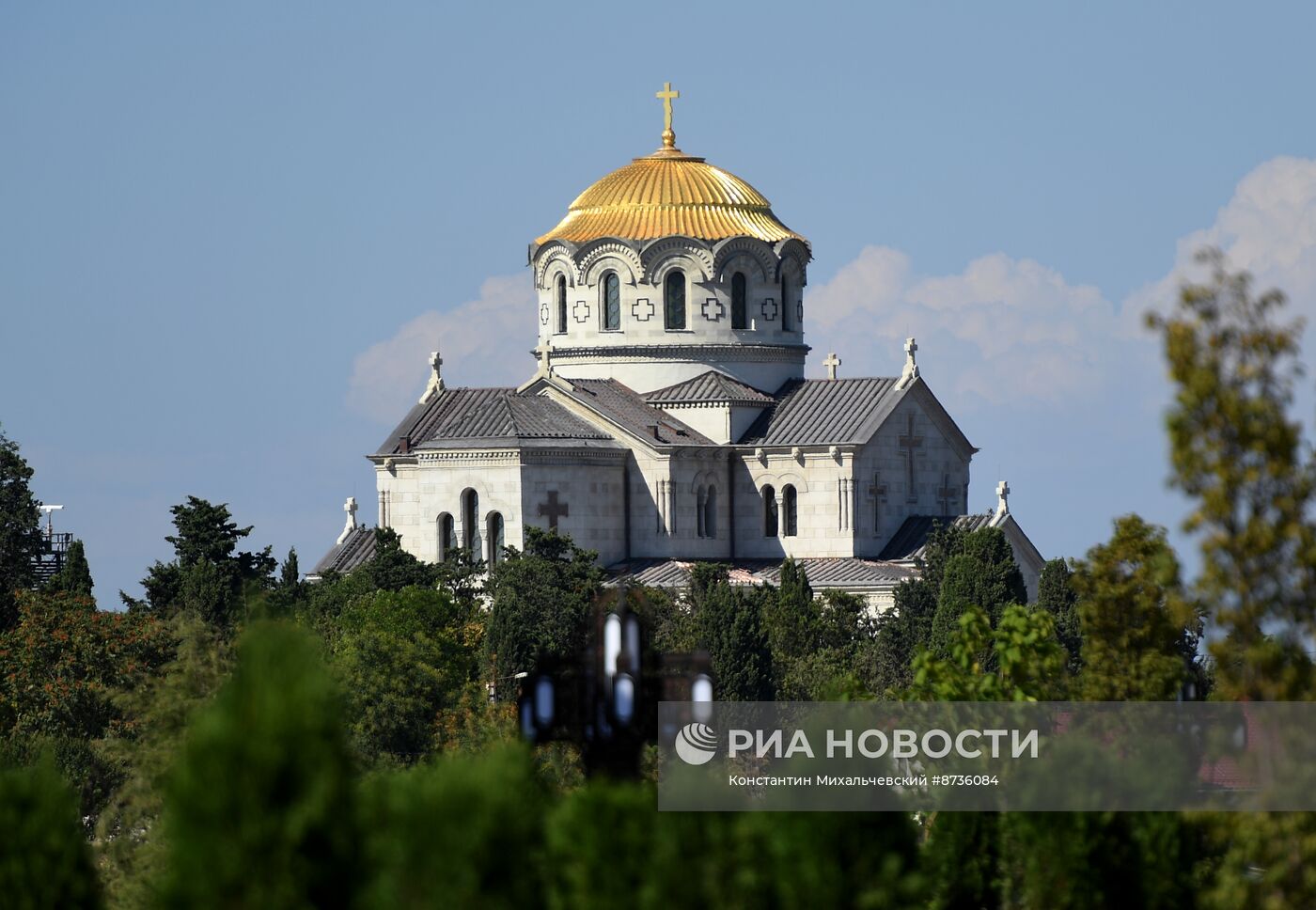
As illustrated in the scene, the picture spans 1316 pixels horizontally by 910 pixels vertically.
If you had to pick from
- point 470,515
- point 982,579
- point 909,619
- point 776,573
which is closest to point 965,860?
point 982,579

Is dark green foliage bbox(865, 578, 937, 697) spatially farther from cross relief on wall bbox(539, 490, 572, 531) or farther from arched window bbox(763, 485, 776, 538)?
cross relief on wall bbox(539, 490, 572, 531)

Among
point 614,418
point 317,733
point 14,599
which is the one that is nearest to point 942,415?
point 614,418

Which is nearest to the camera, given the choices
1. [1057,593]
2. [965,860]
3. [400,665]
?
[965,860]

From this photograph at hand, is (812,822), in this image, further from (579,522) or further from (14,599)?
(579,522)

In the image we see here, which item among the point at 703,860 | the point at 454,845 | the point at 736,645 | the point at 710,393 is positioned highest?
the point at 710,393

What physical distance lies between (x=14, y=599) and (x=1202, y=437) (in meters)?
45.0

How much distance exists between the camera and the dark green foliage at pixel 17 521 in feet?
242

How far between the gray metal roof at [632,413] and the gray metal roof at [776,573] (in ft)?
10.2

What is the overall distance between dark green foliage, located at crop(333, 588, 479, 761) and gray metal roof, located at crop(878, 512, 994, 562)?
14547 millimetres

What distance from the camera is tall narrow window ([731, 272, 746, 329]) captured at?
7806 centimetres

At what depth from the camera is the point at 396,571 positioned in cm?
6788

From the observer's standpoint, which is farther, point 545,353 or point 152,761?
point 545,353

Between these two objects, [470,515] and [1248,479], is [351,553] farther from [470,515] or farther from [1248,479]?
[1248,479]

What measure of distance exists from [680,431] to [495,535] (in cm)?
653
